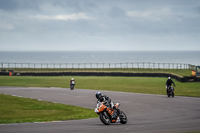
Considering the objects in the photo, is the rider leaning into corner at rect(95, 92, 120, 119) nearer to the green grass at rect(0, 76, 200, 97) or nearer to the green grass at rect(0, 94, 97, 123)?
the green grass at rect(0, 94, 97, 123)

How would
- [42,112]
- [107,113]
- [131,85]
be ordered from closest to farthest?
[107,113] → [42,112] → [131,85]

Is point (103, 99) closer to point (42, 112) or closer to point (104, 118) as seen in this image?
point (104, 118)

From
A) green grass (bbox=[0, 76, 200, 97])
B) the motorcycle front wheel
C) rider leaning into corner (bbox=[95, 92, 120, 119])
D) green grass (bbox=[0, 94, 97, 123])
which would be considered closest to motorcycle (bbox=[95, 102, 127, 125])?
the motorcycle front wheel

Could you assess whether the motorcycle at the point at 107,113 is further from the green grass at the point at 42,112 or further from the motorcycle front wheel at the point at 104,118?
the green grass at the point at 42,112

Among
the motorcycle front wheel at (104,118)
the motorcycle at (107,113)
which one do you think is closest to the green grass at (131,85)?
the motorcycle at (107,113)

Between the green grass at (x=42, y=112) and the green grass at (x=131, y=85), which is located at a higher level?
the green grass at (x=131, y=85)

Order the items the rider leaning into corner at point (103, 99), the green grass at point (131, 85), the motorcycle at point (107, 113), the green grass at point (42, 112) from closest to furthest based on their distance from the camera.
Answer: the motorcycle at point (107, 113) → the rider leaning into corner at point (103, 99) → the green grass at point (42, 112) → the green grass at point (131, 85)

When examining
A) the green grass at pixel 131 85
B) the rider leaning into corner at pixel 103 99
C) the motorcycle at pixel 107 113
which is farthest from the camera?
the green grass at pixel 131 85

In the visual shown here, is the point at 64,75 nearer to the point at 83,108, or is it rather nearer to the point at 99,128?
the point at 83,108

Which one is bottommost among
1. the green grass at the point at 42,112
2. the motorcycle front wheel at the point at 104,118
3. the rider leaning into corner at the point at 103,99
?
the green grass at the point at 42,112

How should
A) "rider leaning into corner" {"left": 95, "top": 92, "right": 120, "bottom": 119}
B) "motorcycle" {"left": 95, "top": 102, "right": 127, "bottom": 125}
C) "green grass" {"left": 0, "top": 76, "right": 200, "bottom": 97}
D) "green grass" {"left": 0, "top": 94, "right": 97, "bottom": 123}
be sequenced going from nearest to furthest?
"motorcycle" {"left": 95, "top": 102, "right": 127, "bottom": 125}, "rider leaning into corner" {"left": 95, "top": 92, "right": 120, "bottom": 119}, "green grass" {"left": 0, "top": 94, "right": 97, "bottom": 123}, "green grass" {"left": 0, "top": 76, "right": 200, "bottom": 97}

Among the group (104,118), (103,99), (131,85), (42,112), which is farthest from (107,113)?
(131,85)

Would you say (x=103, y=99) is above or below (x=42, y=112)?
above

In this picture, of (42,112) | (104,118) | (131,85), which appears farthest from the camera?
(131,85)
